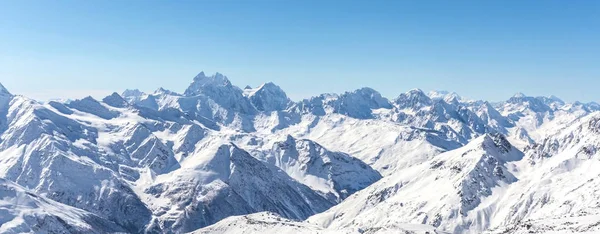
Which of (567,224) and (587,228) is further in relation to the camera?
(567,224)

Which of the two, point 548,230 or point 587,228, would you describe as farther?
point 548,230

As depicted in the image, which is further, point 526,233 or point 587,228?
point 526,233

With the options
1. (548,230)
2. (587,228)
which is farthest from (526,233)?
(587,228)

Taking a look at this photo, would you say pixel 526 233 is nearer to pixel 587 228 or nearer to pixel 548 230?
pixel 548 230
